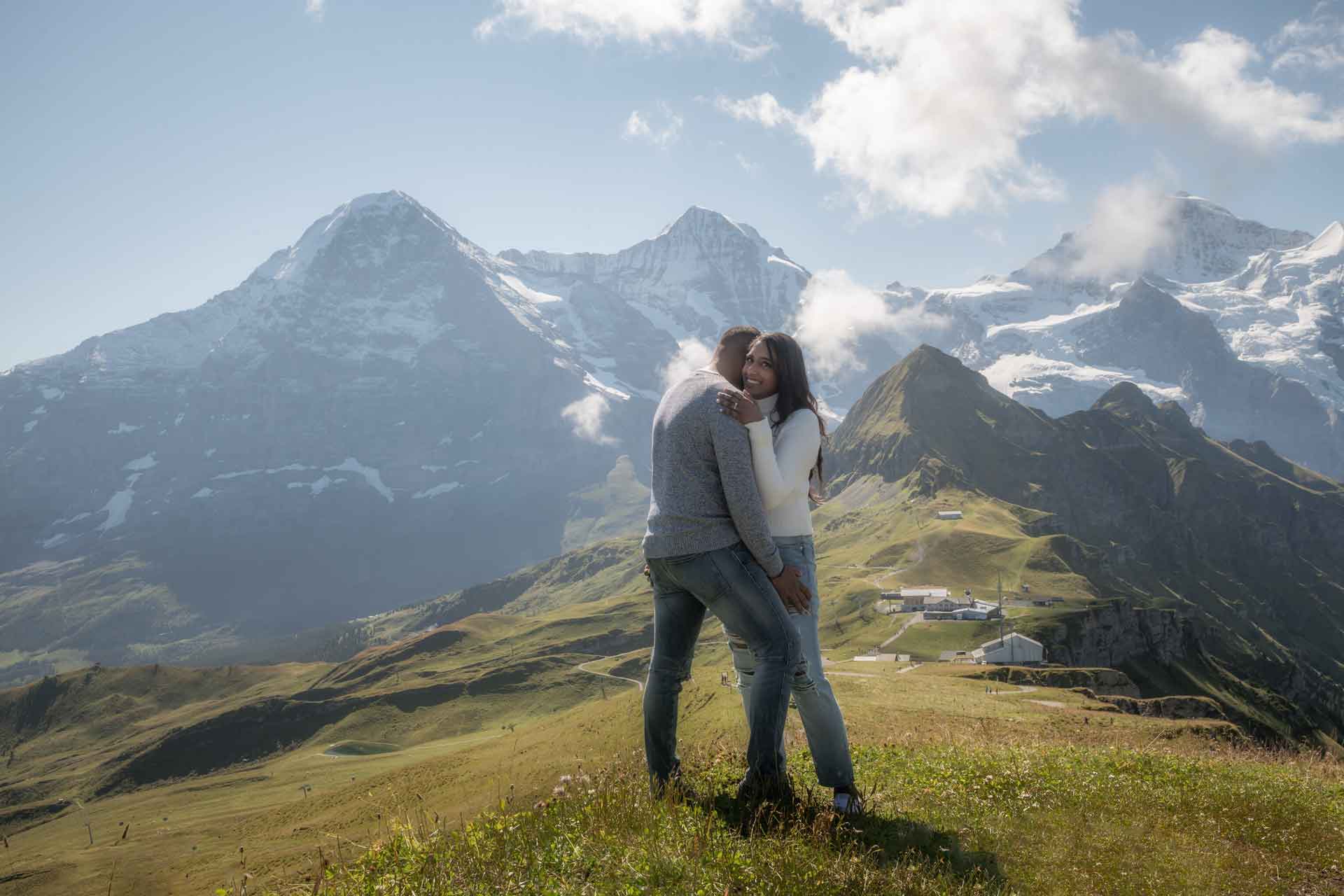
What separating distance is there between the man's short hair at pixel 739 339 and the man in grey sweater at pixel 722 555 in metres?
0.88

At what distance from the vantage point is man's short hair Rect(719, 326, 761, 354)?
9906mm

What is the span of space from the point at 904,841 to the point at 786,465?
385 centimetres

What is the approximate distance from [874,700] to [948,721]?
24.1 feet

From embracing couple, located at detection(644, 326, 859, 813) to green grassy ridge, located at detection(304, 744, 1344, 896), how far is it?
24.5 inches

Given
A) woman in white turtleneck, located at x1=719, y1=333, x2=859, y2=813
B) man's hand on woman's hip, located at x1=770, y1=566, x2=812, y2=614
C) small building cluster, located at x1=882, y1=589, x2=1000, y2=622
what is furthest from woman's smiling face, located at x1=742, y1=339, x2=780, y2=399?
small building cluster, located at x1=882, y1=589, x2=1000, y2=622

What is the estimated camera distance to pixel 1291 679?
646 feet

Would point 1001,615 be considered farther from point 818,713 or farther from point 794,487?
point 794,487

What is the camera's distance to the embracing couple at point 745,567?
8.61 metres

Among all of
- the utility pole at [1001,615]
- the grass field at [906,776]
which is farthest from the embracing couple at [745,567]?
the utility pole at [1001,615]

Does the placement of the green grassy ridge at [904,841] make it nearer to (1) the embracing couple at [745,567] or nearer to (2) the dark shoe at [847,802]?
(2) the dark shoe at [847,802]

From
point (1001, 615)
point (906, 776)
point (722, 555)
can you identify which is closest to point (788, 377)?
point (722, 555)

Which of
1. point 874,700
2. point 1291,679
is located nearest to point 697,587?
point 874,700

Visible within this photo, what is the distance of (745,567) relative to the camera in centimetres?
864

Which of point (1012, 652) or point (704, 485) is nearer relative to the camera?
point (704, 485)
